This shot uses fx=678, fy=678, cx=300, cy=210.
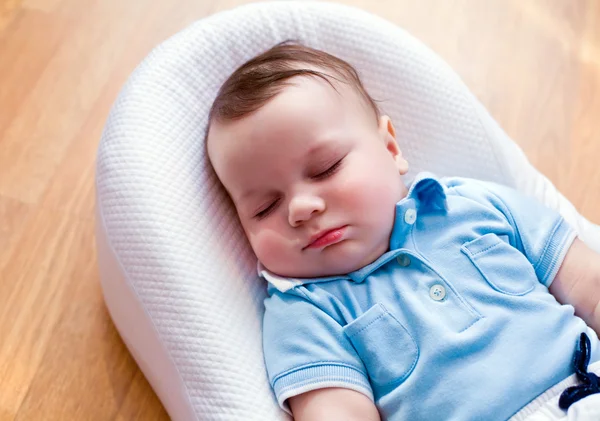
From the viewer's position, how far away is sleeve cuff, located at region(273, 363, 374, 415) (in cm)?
84

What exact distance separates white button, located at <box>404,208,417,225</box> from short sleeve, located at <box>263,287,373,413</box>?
0.17 meters

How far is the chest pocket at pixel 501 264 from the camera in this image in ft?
3.00

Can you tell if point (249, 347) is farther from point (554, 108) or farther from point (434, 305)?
point (554, 108)

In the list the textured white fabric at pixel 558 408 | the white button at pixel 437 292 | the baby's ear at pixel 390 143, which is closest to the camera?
the textured white fabric at pixel 558 408

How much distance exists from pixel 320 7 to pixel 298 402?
0.65 metres

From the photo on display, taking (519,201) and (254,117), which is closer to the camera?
(254,117)

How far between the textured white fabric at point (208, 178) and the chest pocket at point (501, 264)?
0.70ft

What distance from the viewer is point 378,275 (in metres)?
0.93

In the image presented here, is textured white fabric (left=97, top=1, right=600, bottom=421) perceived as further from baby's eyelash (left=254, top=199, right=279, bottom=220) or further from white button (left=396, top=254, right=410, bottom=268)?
white button (left=396, top=254, right=410, bottom=268)

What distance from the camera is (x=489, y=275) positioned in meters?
0.92

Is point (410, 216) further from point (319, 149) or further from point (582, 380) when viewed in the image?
point (582, 380)

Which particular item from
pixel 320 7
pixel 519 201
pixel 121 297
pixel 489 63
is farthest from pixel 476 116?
pixel 121 297

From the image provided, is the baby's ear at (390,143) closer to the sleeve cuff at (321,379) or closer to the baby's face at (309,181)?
the baby's face at (309,181)

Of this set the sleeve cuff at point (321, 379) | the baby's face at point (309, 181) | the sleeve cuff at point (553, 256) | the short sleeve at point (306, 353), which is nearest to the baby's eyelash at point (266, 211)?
the baby's face at point (309, 181)
